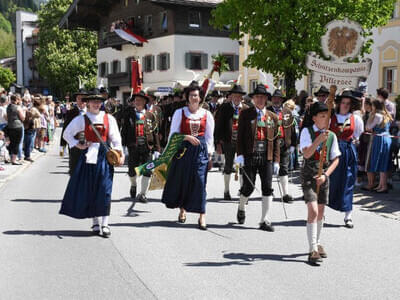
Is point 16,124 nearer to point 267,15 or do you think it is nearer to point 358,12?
point 267,15

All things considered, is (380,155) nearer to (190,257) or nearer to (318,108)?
(318,108)

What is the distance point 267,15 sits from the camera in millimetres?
21938

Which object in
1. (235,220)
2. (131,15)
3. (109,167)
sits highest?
(131,15)

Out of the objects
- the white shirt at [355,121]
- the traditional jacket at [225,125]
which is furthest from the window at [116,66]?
the white shirt at [355,121]

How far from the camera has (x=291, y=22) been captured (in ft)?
71.4

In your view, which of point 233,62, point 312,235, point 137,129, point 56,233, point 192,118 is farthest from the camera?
point 233,62

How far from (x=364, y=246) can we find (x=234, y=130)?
14.5 ft

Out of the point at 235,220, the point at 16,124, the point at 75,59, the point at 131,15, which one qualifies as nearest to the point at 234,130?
the point at 235,220

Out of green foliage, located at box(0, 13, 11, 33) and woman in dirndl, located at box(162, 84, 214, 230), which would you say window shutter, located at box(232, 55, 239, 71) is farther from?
green foliage, located at box(0, 13, 11, 33)

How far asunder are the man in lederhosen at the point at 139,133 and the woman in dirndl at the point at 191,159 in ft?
7.76

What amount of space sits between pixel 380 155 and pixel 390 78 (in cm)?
1808

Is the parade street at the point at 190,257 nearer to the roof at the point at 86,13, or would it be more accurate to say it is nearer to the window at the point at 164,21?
the window at the point at 164,21

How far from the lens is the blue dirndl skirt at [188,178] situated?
8055 mm

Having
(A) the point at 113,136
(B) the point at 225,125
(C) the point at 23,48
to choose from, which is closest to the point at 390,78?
(B) the point at 225,125
